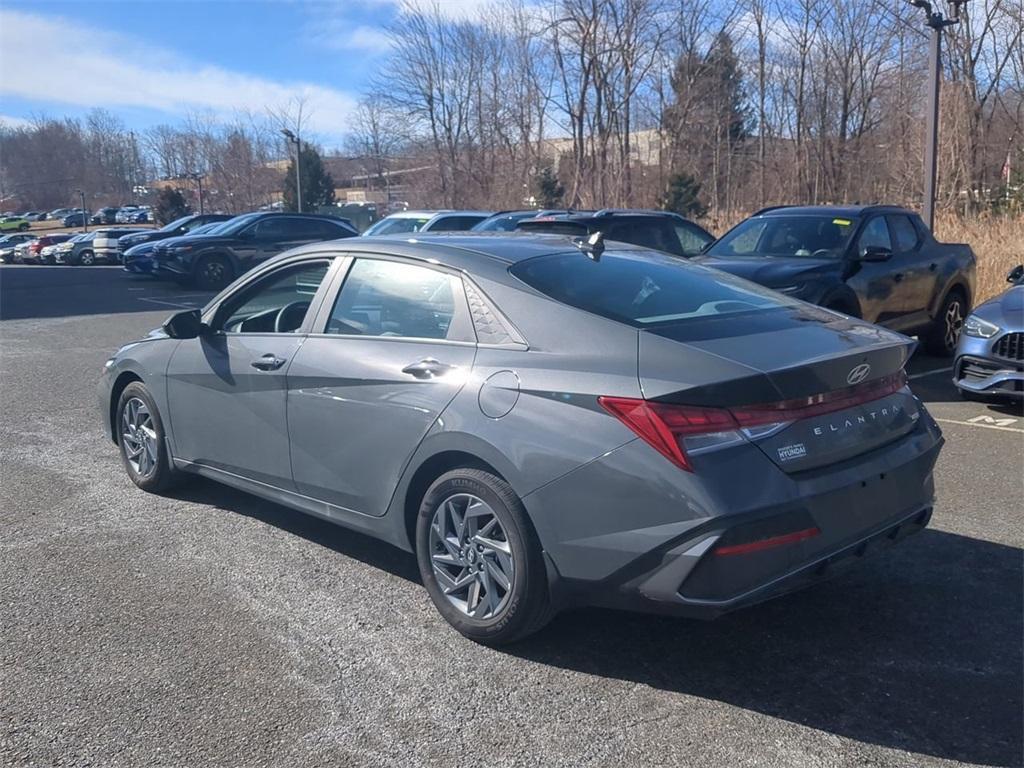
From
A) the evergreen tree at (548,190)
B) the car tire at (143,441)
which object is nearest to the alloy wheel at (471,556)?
the car tire at (143,441)

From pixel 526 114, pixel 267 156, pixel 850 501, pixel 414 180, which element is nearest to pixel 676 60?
pixel 526 114

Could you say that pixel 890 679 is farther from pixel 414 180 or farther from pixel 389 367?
pixel 414 180

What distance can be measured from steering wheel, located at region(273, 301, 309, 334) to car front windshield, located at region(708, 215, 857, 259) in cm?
595

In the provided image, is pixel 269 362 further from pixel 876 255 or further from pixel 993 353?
pixel 876 255

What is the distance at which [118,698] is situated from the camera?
3447 millimetres

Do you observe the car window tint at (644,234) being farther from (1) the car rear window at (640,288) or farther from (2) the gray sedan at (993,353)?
(1) the car rear window at (640,288)

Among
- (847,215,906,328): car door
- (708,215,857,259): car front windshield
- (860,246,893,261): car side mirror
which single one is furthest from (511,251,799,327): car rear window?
(708,215,857,259): car front windshield

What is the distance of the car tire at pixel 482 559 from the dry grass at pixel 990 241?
11482mm

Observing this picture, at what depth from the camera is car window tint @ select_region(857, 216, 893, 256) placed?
952 cm

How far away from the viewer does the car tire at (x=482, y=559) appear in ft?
11.8

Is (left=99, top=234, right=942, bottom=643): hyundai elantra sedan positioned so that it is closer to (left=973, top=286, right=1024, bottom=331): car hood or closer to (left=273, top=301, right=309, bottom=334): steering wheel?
(left=273, top=301, right=309, bottom=334): steering wheel

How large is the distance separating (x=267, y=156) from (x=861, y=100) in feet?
142

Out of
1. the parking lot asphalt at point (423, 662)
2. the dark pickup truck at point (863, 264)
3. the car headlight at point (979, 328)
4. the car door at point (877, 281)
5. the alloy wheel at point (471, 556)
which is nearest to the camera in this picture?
the parking lot asphalt at point (423, 662)

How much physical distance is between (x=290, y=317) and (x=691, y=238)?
8391 millimetres
